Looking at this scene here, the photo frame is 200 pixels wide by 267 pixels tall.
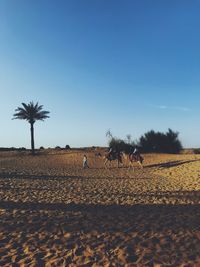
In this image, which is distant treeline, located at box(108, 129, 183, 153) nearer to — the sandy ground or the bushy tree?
the bushy tree

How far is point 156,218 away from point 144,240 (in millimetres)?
2450

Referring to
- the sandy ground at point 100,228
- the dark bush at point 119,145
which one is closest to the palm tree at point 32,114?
the dark bush at point 119,145

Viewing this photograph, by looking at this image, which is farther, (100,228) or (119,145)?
(119,145)

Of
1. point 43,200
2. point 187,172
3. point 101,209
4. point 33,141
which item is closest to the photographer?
point 101,209

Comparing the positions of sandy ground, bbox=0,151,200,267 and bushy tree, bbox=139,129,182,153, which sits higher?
bushy tree, bbox=139,129,182,153

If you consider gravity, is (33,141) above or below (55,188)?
above

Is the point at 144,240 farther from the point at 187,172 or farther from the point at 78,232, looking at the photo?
the point at 187,172

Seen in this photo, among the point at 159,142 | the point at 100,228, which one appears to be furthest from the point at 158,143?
the point at 100,228

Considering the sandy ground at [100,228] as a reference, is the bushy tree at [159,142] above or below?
above

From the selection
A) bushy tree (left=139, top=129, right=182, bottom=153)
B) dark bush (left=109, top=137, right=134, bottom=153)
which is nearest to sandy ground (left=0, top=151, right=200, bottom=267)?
dark bush (left=109, top=137, right=134, bottom=153)

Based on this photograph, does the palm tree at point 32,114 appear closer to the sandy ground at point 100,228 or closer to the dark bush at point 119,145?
the dark bush at point 119,145

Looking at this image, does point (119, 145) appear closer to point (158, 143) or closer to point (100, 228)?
point (158, 143)

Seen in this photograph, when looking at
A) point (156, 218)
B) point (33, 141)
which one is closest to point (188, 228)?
point (156, 218)

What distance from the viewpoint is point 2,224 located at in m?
10.8
